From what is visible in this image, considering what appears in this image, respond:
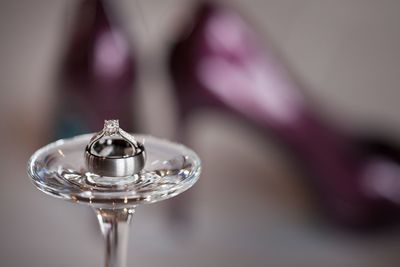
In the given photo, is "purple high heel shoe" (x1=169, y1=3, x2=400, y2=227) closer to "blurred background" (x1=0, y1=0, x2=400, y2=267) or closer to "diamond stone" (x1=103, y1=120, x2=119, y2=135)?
"blurred background" (x1=0, y1=0, x2=400, y2=267)

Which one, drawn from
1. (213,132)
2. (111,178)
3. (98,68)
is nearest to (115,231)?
(111,178)

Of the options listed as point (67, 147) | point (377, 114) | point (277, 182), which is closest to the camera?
point (67, 147)

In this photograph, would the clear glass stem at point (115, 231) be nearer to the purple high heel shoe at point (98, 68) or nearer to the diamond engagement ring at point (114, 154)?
the diamond engagement ring at point (114, 154)

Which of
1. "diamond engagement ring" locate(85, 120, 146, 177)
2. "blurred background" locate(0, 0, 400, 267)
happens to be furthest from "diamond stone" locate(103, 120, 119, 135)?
"blurred background" locate(0, 0, 400, 267)

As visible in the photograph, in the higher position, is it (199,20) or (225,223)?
(199,20)

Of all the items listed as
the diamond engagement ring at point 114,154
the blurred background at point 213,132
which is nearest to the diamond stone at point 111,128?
the diamond engagement ring at point 114,154

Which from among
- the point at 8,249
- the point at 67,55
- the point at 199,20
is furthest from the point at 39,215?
the point at 199,20

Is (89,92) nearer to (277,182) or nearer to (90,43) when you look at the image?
(90,43)

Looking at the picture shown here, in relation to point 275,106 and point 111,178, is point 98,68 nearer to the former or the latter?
point 275,106
